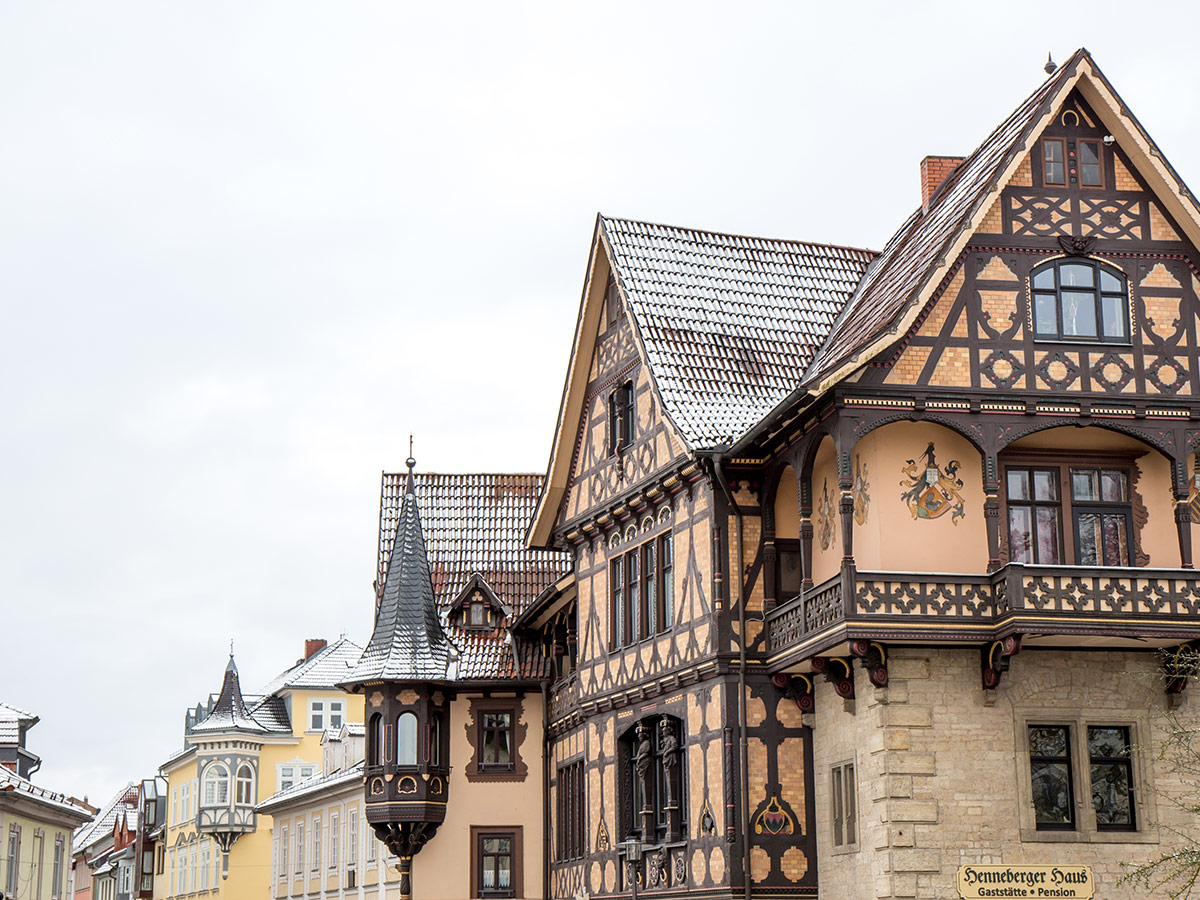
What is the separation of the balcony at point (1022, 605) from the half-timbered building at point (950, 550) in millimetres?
35

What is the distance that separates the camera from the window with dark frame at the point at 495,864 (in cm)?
3912

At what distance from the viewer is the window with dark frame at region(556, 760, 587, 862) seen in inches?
1405

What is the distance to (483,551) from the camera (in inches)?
1714

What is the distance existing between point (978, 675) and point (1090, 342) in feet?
17.3

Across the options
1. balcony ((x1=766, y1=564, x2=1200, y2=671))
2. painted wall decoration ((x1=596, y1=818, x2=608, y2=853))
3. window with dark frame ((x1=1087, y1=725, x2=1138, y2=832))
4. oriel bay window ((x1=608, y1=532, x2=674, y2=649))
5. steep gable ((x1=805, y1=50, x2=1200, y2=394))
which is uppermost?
steep gable ((x1=805, y1=50, x2=1200, y2=394))

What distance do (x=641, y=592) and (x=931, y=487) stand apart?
23.6 feet

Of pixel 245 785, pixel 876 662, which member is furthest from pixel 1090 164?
pixel 245 785

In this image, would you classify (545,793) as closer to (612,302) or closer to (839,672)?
(612,302)

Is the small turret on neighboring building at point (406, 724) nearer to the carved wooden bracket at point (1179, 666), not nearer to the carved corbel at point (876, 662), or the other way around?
the carved corbel at point (876, 662)

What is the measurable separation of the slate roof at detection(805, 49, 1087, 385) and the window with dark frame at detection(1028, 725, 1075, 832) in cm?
598

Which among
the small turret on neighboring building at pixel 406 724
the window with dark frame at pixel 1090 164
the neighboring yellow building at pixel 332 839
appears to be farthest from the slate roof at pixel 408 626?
the window with dark frame at pixel 1090 164

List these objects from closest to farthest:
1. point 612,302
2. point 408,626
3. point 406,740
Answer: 1. point 612,302
2. point 406,740
3. point 408,626

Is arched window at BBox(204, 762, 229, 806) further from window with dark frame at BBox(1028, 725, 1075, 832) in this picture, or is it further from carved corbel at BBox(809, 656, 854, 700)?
window with dark frame at BBox(1028, 725, 1075, 832)

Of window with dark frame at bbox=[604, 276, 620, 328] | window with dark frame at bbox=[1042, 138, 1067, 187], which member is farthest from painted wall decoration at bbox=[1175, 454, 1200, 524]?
window with dark frame at bbox=[604, 276, 620, 328]
